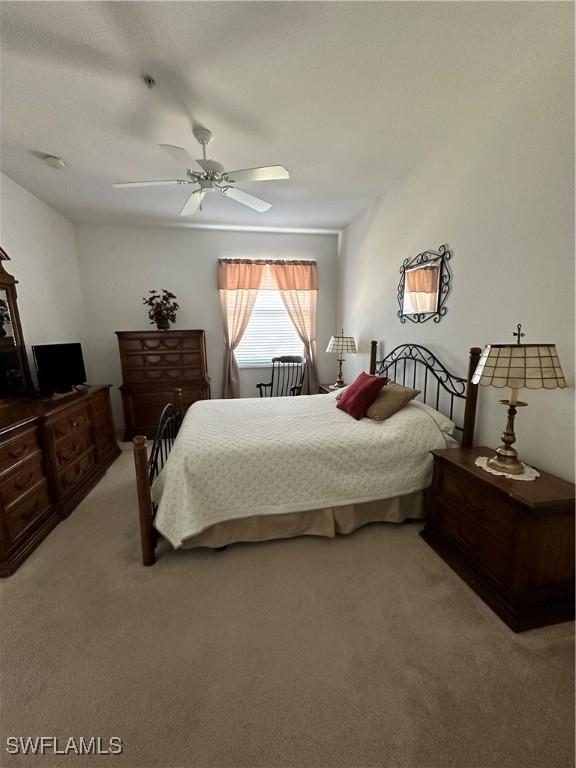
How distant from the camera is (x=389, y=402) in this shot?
2.44 meters

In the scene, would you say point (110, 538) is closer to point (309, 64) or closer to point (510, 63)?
point (309, 64)

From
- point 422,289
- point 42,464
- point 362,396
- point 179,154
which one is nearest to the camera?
point 179,154

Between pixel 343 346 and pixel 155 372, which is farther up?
pixel 343 346

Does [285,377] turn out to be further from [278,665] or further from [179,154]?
[278,665]

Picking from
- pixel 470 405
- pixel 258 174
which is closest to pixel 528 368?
pixel 470 405

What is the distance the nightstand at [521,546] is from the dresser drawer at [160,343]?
10.9 ft

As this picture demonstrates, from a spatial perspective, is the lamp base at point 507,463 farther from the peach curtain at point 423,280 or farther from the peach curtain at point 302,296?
the peach curtain at point 302,296

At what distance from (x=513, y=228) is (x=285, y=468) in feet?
6.66

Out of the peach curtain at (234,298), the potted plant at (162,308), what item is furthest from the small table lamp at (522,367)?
the potted plant at (162,308)

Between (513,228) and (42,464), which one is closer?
(513,228)

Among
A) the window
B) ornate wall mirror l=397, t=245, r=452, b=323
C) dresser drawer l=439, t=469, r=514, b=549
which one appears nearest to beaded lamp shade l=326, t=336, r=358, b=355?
ornate wall mirror l=397, t=245, r=452, b=323

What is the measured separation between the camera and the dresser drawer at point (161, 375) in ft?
12.8

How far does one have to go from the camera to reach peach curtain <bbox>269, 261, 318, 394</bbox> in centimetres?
441

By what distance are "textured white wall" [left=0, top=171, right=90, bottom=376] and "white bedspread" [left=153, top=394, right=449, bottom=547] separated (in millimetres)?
2217
